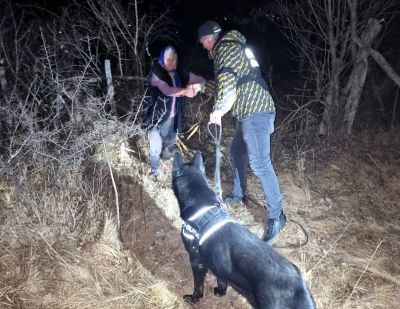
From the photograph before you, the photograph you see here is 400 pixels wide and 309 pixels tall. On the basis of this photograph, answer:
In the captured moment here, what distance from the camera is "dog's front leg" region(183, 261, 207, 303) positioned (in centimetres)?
261

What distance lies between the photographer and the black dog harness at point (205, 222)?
2.43 meters

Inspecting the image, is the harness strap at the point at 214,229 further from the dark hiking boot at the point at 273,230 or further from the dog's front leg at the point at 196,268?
→ the dark hiking boot at the point at 273,230

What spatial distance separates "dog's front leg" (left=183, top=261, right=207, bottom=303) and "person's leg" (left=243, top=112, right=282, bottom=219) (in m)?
1.01

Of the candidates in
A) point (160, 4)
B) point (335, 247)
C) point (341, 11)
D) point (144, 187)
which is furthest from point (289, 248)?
point (160, 4)

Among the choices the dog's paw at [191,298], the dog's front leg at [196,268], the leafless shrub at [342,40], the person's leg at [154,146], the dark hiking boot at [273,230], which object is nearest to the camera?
the dog's front leg at [196,268]

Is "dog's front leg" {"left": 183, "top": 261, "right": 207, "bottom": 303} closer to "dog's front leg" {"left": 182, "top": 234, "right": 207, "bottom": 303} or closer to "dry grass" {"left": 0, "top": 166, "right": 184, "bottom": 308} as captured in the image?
"dog's front leg" {"left": 182, "top": 234, "right": 207, "bottom": 303}

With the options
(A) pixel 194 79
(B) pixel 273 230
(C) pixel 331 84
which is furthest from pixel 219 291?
(C) pixel 331 84

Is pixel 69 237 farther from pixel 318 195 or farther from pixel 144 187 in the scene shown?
pixel 318 195

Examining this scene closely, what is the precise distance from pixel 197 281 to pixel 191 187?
0.74 meters

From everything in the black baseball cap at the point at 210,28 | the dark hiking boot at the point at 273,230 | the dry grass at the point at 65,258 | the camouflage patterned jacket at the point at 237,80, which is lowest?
the dark hiking boot at the point at 273,230

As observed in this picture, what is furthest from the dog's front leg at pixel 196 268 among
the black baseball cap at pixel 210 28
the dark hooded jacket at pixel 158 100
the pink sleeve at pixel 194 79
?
the pink sleeve at pixel 194 79

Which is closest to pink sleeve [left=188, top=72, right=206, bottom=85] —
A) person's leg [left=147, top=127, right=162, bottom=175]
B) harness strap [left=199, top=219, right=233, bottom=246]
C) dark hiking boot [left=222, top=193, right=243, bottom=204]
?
person's leg [left=147, top=127, right=162, bottom=175]

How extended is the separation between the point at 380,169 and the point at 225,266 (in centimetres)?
325

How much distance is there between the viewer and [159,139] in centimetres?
403
